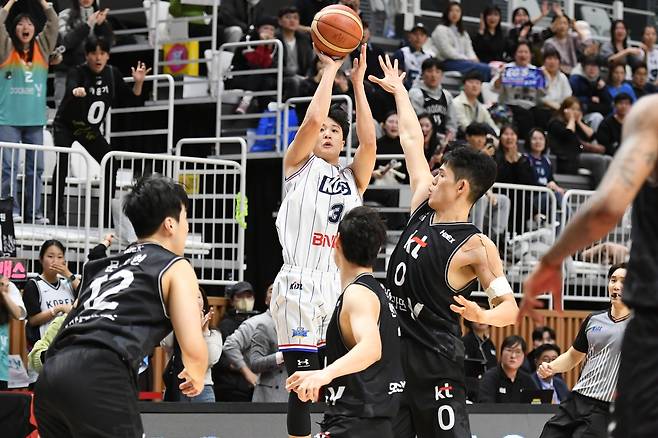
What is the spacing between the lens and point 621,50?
2191cm

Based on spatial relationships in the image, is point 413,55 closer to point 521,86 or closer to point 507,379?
point 521,86

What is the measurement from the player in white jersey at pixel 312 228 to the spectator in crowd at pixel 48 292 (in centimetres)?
295

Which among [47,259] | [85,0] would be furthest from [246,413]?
[85,0]

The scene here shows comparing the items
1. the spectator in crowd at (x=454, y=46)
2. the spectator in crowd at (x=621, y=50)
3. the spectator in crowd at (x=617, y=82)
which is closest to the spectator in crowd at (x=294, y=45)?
the spectator in crowd at (x=454, y=46)

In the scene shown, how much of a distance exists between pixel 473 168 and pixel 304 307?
1.89 m

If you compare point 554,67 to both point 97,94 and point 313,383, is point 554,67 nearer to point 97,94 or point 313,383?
point 97,94

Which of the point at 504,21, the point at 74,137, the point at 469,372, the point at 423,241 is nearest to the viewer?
the point at 423,241

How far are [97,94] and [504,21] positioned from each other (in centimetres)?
1146

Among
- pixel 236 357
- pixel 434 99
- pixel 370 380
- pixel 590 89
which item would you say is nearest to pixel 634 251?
pixel 370 380

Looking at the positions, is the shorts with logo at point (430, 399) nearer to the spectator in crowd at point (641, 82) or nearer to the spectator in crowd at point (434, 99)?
the spectator in crowd at point (434, 99)

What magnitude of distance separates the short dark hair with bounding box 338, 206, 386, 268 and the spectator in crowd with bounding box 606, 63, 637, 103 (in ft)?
47.6

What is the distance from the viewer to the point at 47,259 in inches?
451

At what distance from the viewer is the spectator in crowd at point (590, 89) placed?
20344 millimetres

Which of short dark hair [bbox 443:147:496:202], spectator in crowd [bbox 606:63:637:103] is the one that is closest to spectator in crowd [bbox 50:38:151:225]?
short dark hair [bbox 443:147:496:202]
